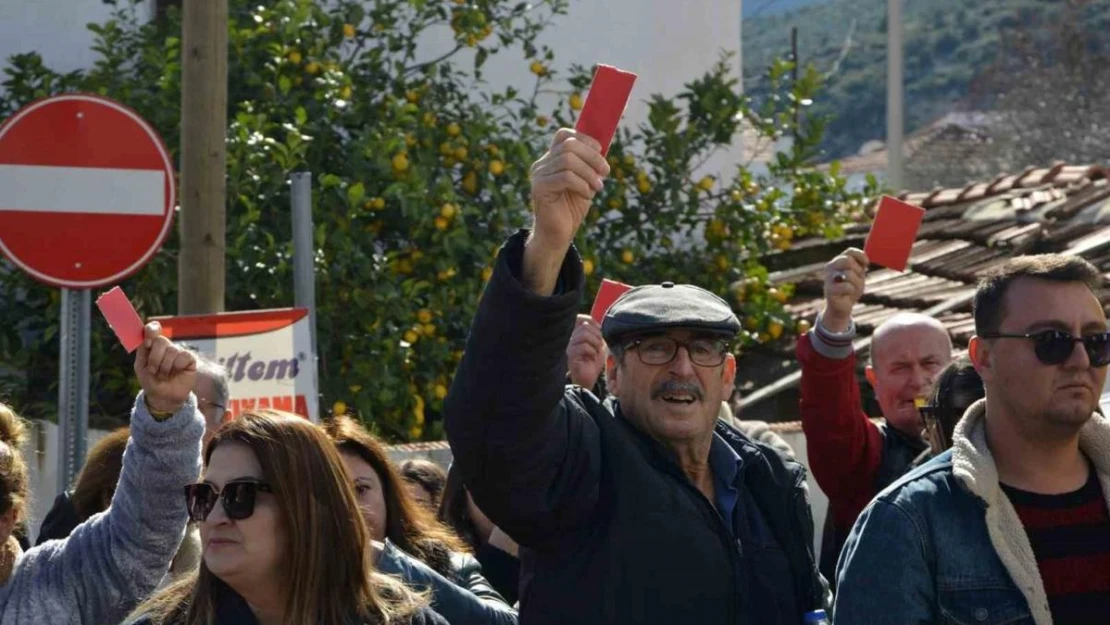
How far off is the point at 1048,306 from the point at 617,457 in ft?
3.12

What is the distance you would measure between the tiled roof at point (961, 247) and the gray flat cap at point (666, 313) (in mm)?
6738

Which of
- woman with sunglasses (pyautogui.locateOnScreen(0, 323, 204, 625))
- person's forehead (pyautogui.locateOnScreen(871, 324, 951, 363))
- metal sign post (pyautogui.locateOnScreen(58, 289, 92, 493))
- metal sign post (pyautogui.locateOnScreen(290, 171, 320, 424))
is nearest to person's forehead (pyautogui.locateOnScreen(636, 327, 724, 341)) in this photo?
woman with sunglasses (pyautogui.locateOnScreen(0, 323, 204, 625))

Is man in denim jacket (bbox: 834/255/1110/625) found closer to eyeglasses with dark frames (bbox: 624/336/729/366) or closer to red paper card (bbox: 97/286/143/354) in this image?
eyeglasses with dark frames (bbox: 624/336/729/366)

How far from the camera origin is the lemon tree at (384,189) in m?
9.84

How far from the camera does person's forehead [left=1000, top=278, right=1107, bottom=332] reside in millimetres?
4109

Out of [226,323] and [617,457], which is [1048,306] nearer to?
[617,457]

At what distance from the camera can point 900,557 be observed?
3828 millimetres

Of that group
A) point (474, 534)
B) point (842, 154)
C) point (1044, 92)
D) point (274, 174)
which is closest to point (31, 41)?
point (274, 174)

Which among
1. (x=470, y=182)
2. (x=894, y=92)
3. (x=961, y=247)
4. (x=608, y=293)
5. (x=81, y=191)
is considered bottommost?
(x=608, y=293)

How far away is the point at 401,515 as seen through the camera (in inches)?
221

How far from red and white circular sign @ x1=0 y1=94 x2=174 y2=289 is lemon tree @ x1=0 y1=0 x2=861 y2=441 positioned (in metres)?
2.60

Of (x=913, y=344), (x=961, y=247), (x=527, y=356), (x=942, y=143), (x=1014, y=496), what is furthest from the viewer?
(x=942, y=143)

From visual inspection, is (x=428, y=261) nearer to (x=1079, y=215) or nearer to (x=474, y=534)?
(x=474, y=534)

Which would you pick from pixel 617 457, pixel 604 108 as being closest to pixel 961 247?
pixel 617 457
